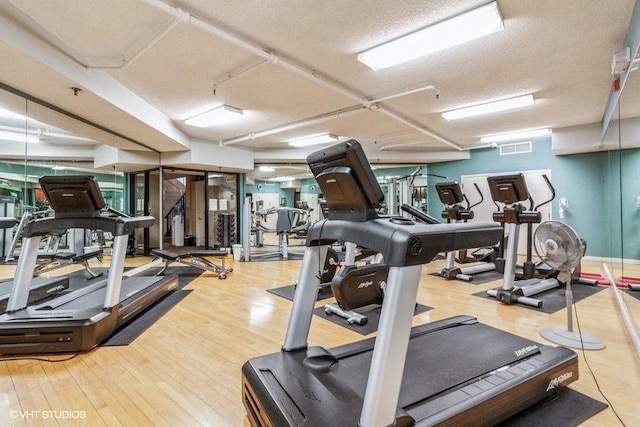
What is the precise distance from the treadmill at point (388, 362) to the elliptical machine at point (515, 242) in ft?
5.93

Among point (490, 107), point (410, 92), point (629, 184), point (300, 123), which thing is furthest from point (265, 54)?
point (629, 184)

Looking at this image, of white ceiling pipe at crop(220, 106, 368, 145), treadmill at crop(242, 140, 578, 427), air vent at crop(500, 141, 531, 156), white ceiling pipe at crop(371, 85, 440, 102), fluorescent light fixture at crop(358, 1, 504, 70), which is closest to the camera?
treadmill at crop(242, 140, 578, 427)

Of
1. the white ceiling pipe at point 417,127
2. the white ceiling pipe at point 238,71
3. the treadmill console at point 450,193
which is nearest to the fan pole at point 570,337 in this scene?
the treadmill console at point 450,193

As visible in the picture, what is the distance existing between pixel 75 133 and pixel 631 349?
6732 millimetres

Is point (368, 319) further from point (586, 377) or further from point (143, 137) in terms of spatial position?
point (143, 137)

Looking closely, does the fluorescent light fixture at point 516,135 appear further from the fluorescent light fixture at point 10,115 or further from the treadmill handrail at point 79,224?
the fluorescent light fixture at point 10,115

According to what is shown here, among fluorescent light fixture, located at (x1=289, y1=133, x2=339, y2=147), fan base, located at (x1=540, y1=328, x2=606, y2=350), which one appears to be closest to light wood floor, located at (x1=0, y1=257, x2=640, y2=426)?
fan base, located at (x1=540, y1=328, x2=606, y2=350)

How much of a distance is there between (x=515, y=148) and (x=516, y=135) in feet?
2.99

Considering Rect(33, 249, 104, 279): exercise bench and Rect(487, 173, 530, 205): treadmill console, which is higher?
Rect(487, 173, 530, 205): treadmill console

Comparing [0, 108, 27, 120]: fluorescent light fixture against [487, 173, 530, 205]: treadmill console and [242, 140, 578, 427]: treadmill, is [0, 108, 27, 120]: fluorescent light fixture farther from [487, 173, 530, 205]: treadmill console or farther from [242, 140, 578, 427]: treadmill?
[487, 173, 530, 205]: treadmill console

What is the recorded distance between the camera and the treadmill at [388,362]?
122cm

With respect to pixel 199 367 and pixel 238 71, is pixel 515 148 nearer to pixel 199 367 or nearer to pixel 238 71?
pixel 238 71

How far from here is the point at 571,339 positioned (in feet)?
8.71

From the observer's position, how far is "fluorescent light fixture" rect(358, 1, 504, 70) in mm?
2498
